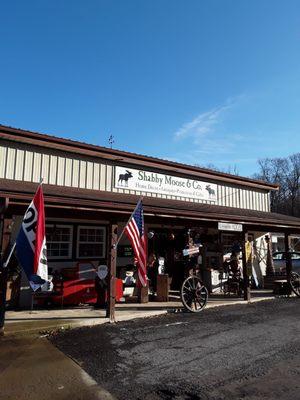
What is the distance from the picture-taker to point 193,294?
1106cm

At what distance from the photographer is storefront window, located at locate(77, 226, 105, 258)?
12.6 metres

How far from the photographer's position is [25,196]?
8.61 metres

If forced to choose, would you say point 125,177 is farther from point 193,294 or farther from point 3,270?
point 3,270

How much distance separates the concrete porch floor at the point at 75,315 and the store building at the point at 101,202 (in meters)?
1.01

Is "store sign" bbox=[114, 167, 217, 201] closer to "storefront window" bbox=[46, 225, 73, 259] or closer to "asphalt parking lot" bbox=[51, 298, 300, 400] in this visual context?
"storefront window" bbox=[46, 225, 73, 259]

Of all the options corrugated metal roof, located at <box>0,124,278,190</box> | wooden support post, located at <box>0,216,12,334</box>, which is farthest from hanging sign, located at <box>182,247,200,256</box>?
wooden support post, located at <box>0,216,12,334</box>

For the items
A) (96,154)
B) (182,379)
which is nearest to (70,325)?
(182,379)

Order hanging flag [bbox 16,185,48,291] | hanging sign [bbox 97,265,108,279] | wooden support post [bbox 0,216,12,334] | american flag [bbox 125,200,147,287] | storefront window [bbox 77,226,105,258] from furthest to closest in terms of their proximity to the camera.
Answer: storefront window [bbox 77,226,105,258] < hanging sign [bbox 97,265,108,279] < american flag [bbox 125,200,147,287] < wooden support post [bbox 0,216,12,334] < hanging flag [bbox 16,185,48,291]

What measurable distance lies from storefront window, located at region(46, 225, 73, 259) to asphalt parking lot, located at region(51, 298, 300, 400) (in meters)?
3.61

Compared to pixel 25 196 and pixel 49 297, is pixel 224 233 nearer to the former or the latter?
pixel 49 297

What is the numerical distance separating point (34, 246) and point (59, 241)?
14.8ft

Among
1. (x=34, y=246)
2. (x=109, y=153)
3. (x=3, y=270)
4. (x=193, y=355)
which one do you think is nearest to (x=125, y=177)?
(x=109, y=153)

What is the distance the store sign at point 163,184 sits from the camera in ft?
46.7

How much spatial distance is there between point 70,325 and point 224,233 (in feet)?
31.6
